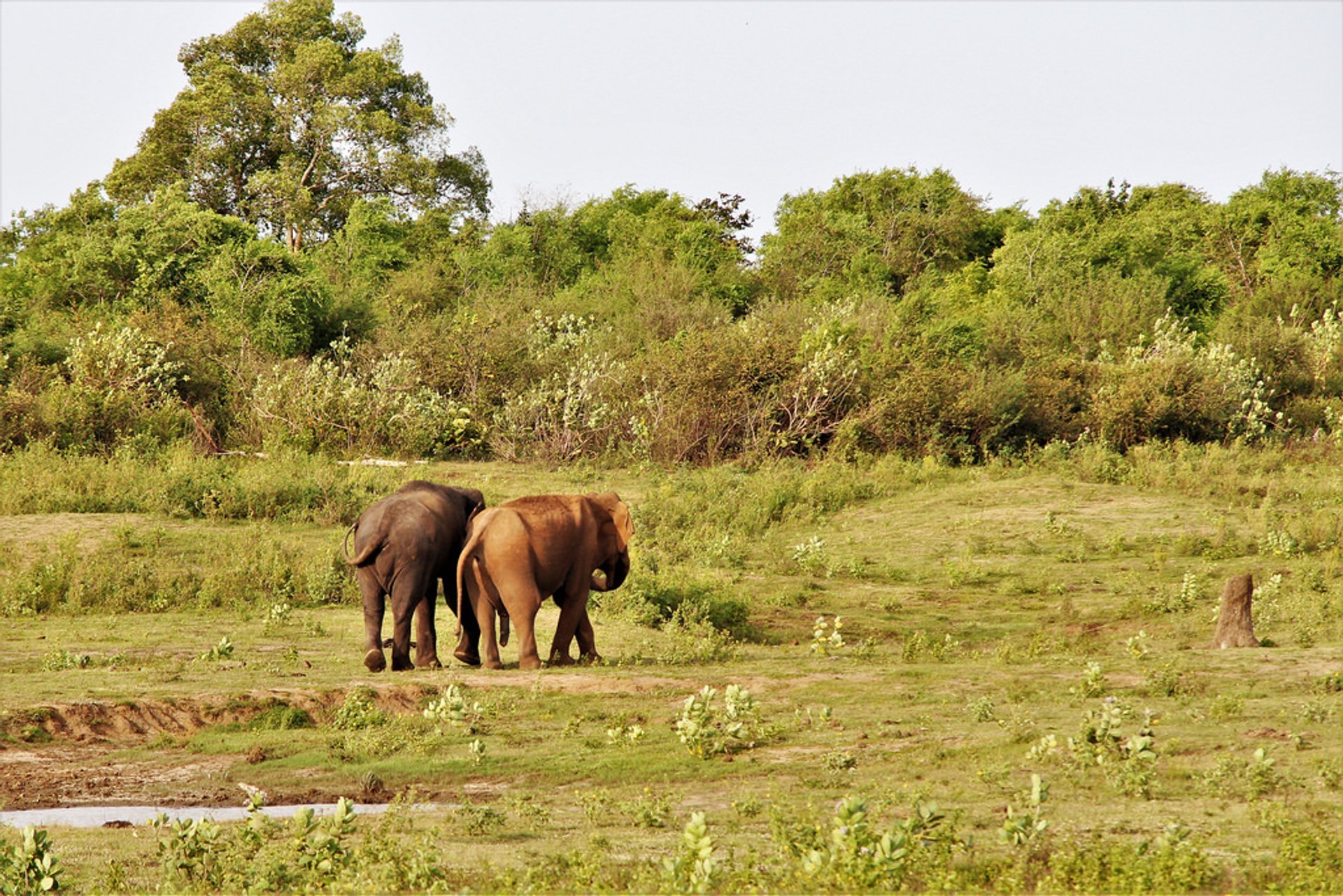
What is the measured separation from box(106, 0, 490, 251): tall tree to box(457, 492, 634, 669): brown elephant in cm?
2919

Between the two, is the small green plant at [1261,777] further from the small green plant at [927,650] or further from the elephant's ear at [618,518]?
the elephant's ear at [618,518]

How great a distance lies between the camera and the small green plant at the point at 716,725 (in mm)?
8797

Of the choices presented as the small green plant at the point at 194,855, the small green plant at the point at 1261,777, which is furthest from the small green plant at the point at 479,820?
the small green plant at the point at 1261,777

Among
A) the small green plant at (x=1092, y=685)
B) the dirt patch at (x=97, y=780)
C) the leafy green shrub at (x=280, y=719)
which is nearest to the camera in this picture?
the dirt patch at (x=97, y=780)

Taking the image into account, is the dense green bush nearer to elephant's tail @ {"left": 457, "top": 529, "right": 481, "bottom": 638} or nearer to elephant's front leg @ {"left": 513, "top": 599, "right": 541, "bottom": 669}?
elephant's tail @ {"left": 457, "top": 529, "right": 481, "bottom": 638}

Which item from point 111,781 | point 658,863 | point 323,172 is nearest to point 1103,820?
point 658,863

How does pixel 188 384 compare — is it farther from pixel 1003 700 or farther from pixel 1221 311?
pixel 1221 311

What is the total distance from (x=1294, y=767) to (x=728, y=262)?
2765 centimetres

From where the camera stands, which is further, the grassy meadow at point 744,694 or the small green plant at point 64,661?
the small green plant at point 64,661

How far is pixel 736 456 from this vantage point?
2381cm

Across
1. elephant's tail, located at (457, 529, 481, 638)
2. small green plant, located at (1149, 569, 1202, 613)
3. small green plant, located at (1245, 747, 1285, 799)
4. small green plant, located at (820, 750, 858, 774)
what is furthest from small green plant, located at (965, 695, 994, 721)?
small green plant, located at (1149, 569, 1202, 613)

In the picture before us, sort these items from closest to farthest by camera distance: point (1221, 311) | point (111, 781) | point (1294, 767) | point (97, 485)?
point (1294, 767) < point (111, 781) < point (97, 485) < point (1221, 311)

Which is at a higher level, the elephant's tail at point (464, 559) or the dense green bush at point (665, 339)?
the dense green bush at point (665, 339)

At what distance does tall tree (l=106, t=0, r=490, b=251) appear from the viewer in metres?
39.6
